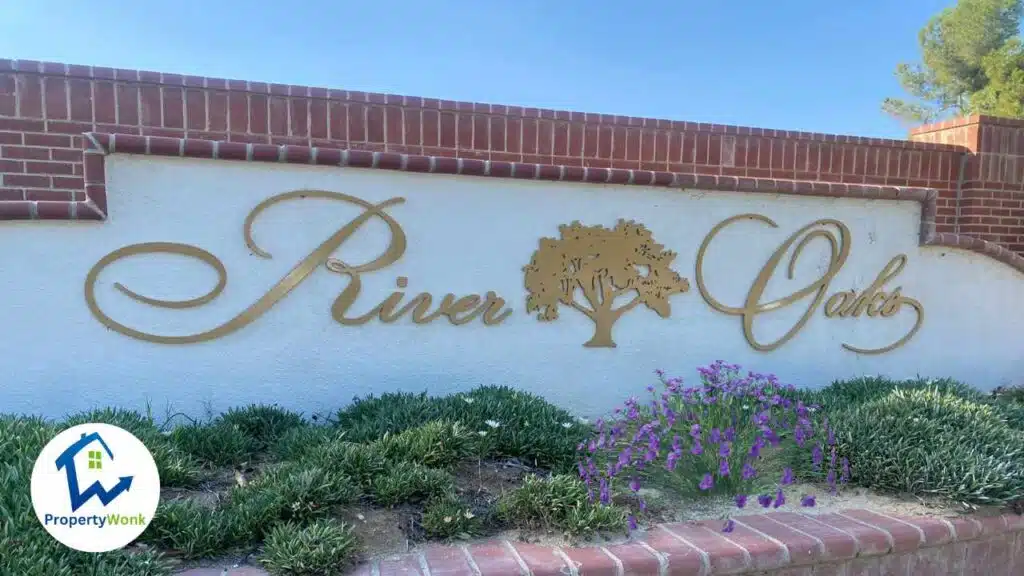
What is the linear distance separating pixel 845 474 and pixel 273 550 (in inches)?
110

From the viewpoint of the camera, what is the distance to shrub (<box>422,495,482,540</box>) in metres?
2.69

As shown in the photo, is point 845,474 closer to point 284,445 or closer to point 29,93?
point 284,445

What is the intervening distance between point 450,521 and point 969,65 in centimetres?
1448

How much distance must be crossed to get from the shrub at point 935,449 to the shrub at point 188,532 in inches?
120

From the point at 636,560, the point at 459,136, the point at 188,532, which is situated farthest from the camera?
the point at 459,136

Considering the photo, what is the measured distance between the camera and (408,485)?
288 centimetres

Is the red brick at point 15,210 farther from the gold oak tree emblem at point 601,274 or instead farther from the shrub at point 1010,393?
the shrub at point 1010,393

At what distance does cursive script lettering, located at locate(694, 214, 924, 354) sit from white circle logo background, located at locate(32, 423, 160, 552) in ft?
12.3

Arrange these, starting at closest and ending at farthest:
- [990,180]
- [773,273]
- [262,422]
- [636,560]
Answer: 1. [636,560]
2. [262,422]
3. [773,273]
4. [990,180]

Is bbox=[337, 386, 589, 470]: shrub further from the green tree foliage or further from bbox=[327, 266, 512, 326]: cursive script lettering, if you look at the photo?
the green tree foliage

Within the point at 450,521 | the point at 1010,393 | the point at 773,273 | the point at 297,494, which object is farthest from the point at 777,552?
the point at 1010,393

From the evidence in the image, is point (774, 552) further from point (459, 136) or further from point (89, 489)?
point (459, 136)

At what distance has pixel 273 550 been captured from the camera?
2.40 metres

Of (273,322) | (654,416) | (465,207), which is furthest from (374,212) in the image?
(654,416)
